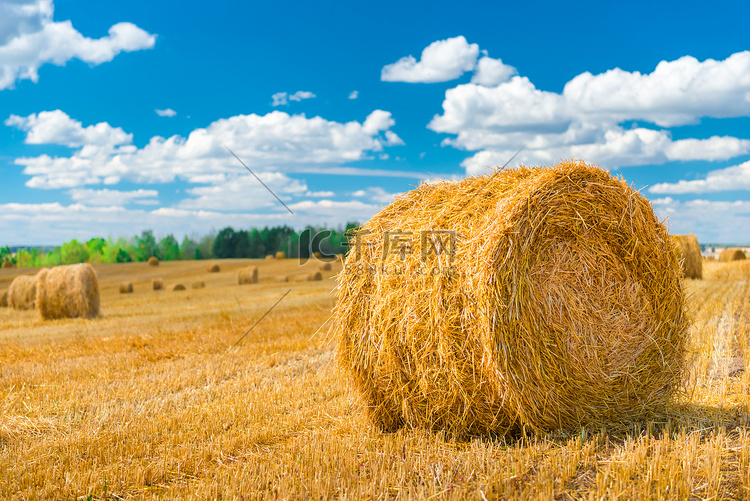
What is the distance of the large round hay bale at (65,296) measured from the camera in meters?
16.6

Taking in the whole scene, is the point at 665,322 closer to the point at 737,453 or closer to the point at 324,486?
the point at 737,453

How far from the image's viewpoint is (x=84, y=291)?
1667cm

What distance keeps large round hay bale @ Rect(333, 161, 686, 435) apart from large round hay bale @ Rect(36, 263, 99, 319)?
46.2 ft

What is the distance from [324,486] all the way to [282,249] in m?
53.3

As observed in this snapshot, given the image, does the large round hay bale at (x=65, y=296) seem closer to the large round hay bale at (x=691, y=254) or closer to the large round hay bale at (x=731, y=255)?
the large round hay bale at (x=691, y=254)

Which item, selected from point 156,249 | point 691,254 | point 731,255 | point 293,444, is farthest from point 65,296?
point 156,249

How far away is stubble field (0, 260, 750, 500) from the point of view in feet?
13.0

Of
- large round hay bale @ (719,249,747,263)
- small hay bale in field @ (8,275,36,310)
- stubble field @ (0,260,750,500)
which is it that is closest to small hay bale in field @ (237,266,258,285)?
small hay bale in field @ (8,275,36,310)

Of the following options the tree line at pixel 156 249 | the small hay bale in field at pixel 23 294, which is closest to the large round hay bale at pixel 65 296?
the small hay bale in field at pixel 23 294

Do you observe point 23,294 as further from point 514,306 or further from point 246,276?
point 514,306

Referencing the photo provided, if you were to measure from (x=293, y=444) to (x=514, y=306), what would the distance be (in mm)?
2271

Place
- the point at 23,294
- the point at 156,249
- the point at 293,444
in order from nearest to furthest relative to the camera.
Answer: the point at 293,444 < the point at 23,294 < the point at 156,249

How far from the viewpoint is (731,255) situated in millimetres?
30969

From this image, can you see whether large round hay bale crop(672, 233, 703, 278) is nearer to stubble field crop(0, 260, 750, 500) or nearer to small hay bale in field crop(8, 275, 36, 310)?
stubble field crop(0, 260, 750, 500)
